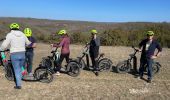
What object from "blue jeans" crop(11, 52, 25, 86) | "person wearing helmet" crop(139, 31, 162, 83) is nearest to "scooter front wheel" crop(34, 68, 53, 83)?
"blue jeans" crop(11, 52, 25, 86)

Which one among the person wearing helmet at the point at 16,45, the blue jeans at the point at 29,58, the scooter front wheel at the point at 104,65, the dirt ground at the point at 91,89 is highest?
the person wearing helmet at the point at 16,45

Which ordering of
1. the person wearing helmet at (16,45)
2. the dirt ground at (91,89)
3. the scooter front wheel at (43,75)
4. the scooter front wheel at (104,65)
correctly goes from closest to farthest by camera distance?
the dirt ground at (91,89) < the person wearing helmet at (16,45) < the scooter front wheel at (43,75) < the scooter front wheel at (104,65)

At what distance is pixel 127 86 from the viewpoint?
41.5 feet

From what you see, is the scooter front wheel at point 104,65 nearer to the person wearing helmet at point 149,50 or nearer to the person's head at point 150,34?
the person wearing helmet at point 149,50

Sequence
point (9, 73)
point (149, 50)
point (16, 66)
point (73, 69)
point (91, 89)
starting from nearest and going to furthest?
point (16, 66) < point (91, 89) < point (9, 73) < point (149, 50) < point (73, 69)

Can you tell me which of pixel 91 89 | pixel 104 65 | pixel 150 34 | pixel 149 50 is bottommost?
pixel 91 89

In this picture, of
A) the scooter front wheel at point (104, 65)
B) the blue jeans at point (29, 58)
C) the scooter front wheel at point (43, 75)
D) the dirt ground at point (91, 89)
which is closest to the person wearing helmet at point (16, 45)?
the dirt ground at point (91, 89)

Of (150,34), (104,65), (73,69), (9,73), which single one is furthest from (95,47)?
(9,73)

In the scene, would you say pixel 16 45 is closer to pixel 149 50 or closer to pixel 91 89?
pixel 91 89

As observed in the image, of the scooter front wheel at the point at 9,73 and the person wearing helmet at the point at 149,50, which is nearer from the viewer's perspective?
the scooter front wheel at the point at 9,73

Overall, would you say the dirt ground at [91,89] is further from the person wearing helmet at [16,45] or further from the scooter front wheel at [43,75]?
the person wearing helmet at [16,45]

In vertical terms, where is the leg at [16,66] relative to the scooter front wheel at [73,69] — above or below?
above

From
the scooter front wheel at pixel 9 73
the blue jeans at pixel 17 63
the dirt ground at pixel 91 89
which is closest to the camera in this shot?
the dirt ground at pixel 91 89

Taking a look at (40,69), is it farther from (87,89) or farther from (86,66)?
(86,66)
